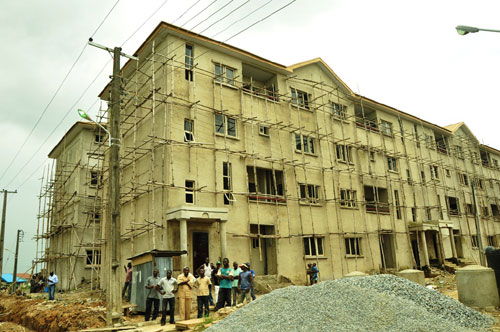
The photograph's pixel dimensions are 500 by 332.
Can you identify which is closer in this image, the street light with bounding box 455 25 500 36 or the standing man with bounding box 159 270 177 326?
the street light with bounding box 455 25 500 36

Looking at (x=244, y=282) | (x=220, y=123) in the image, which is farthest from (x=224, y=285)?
(x=220, y=123)

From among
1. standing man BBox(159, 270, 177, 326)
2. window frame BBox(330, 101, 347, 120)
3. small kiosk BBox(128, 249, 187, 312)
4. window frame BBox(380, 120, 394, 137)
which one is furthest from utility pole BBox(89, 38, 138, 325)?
window frame BBox(380, 120, 394, 137)

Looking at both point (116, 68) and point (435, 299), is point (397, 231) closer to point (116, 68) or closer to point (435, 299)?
point (435, 299)

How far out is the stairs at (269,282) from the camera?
64.0 ft

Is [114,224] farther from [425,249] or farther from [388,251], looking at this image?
[425,249]

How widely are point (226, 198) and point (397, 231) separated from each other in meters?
17.0

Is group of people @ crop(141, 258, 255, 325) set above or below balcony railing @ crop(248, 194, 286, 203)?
below

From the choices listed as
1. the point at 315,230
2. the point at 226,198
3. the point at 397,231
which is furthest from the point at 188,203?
the point at 397,231

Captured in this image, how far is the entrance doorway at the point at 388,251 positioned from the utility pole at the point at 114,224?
22246mm

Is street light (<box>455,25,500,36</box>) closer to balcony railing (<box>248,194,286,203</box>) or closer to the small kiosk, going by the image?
the small kiosk

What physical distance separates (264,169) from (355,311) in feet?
50.1

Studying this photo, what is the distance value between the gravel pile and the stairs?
7.53m

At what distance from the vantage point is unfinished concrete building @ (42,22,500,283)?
20141 millimetres

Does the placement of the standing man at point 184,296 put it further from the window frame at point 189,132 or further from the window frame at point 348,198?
the window frame at point 348,198
